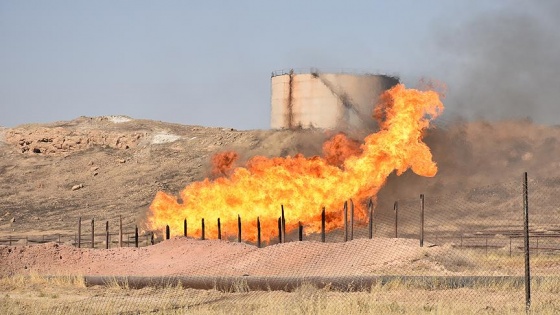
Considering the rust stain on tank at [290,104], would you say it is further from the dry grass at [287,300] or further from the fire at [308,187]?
the dry grass at [287,300]

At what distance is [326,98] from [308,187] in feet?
117

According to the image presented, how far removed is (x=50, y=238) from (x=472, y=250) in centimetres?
3656

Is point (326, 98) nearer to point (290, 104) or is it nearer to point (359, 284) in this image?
point (290, 104)

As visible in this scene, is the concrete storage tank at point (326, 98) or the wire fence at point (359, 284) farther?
the concrete storage tank at point (326, 98)

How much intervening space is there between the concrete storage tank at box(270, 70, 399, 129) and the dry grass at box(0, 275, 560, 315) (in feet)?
186

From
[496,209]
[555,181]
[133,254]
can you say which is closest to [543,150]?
[555,181]

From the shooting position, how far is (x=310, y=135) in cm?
9331

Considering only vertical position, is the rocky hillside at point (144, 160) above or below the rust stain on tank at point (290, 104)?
below

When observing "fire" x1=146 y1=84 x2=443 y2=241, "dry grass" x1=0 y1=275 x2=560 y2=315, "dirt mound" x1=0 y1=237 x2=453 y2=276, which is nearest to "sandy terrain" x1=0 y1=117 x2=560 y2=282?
"dirt mound" x1=0 y1=237 x2=453 y2=276

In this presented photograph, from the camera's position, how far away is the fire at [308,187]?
58719 millimetres

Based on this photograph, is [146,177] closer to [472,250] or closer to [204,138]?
[204,138]

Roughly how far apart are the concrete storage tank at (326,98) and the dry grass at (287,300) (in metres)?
56.7

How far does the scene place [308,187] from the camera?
5872cm

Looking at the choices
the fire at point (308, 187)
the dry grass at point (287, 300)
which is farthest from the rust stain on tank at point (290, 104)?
the dry grass at point (287, 300)
